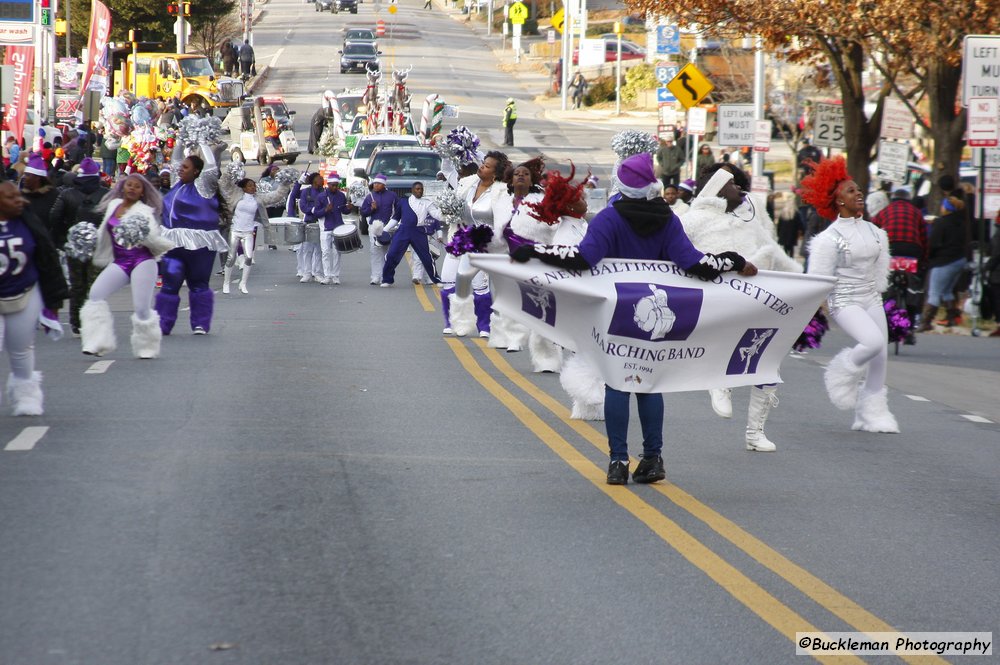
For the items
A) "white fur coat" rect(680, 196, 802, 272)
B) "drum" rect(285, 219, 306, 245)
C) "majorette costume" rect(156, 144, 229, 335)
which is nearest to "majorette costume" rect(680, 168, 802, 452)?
"white fur coat" rect(680, 196, 802, 272)

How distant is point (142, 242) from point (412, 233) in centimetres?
1020

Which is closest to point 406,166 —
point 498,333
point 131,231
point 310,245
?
point 310,245

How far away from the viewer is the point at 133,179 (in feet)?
49.6

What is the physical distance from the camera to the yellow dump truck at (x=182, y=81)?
2293 inches

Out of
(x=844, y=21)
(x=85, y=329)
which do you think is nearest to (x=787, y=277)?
(x=85, y=329)

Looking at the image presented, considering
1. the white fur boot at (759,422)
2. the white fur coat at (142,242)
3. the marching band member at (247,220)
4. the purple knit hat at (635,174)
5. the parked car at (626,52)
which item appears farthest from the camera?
the parked car at (626,52)

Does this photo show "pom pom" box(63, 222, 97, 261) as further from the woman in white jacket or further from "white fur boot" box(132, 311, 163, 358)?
"white fur boot" box(132, 311, 163, 358)

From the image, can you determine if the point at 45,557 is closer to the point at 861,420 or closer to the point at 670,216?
the point at 670,216

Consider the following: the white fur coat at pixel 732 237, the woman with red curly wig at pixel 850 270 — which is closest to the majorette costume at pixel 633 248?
the white fur coat at pixel 732 237

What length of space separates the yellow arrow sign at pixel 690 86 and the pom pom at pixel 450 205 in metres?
13.6

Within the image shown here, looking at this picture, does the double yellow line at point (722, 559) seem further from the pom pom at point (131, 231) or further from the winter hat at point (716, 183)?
the pom pom at point (131, 231)

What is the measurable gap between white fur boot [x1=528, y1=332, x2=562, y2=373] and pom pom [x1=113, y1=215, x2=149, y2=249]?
12.2 ft

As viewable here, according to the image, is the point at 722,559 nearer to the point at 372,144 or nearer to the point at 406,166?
the point at 406,166

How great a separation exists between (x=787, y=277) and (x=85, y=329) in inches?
306
